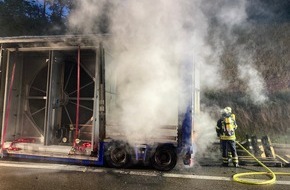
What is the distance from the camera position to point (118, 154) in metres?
5.88

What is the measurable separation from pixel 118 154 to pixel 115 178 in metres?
0.71

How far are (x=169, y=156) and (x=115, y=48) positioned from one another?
101 inches

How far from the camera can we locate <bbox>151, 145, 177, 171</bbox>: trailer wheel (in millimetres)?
5629

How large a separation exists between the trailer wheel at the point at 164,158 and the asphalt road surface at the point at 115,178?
13 cm

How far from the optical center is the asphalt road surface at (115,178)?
15.7ft

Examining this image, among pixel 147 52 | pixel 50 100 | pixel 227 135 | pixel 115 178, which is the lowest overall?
pixel 115 178

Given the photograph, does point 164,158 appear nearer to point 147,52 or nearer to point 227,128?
point 227,128

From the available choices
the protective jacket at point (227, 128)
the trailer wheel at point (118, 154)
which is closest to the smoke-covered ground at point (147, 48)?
the trailer wheel at point (118, 154)

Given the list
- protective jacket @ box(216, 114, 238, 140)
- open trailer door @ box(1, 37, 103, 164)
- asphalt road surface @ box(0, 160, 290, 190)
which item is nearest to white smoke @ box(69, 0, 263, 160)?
open trailer door @ box(1, 37, 103, 164)

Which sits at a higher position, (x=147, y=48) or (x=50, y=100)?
(x=147, y=48)

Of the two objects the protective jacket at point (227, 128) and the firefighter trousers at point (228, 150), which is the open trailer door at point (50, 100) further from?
the protective jacket at point (227, 128)

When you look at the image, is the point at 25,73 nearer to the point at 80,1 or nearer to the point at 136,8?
the point at 80,1

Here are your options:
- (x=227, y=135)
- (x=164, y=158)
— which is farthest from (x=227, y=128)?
(x=164, y=158)

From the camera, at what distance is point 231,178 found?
5414mm
